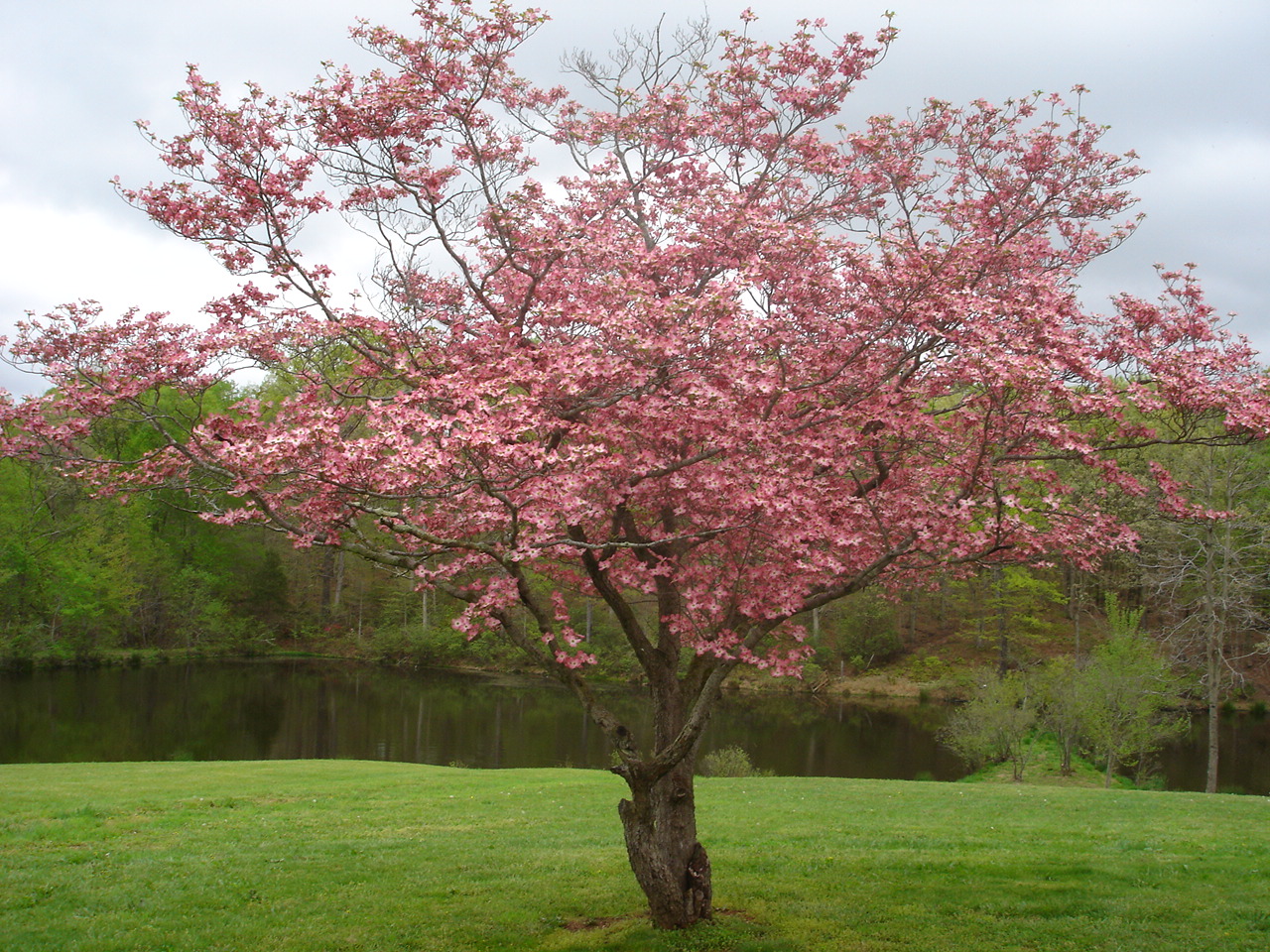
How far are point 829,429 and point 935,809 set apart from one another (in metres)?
11.1

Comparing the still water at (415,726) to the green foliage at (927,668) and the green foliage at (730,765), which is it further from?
the green foliage at (927,668)

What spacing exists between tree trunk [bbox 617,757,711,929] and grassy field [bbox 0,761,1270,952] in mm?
225

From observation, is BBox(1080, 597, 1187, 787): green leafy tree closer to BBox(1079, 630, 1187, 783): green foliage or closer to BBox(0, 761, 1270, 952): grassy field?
BBox(1079, 630, 1187, 783): green foliage

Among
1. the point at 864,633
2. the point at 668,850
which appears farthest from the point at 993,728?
the point at 668,850

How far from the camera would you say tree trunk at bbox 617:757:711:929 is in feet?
25.5

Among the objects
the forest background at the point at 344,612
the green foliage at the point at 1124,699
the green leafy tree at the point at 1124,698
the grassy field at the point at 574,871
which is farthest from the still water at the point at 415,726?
the grassy field at the point at 574,871

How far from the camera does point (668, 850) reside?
7.97 m

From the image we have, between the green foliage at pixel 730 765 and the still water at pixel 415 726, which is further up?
the green foliage at pixel 730 765

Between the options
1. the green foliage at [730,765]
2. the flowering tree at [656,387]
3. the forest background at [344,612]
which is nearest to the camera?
→ the flowering tree at [656,387]

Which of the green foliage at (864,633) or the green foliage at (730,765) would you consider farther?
the green foliage at (864,633)

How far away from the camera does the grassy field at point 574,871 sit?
793 cm

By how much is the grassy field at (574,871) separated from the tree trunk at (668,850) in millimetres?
225

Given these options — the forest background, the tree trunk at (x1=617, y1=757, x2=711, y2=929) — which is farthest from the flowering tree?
the forest background

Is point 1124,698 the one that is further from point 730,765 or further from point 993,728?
point 730,765
